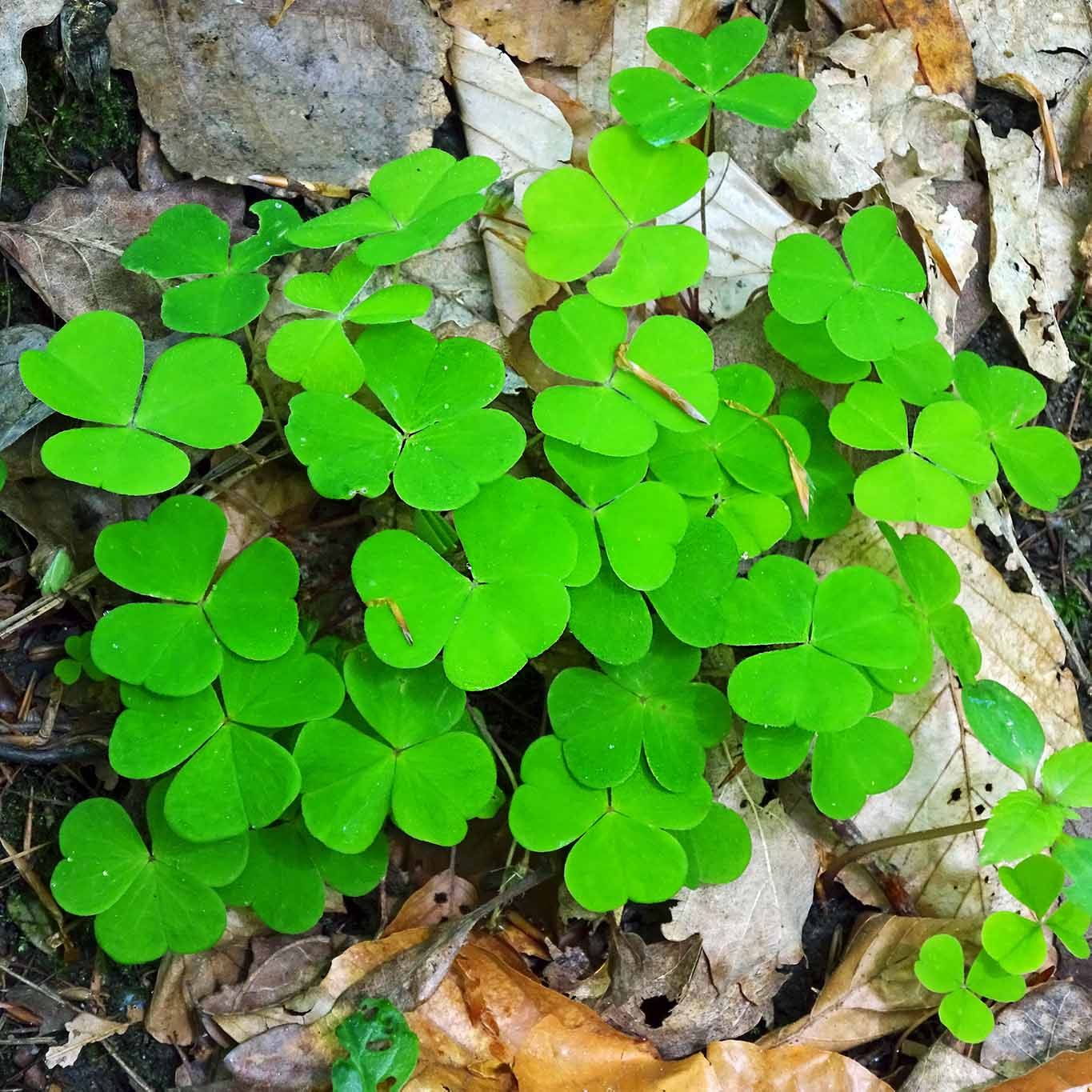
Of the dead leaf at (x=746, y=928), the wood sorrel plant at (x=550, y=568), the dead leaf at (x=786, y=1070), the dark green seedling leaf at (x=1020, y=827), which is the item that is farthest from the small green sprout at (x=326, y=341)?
the dead leaf at (x=786, y=1070)

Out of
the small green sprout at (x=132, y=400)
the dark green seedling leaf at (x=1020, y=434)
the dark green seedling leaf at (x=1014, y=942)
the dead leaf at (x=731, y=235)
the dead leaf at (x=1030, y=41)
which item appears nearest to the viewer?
the small green sprout at (x=132, y=400)

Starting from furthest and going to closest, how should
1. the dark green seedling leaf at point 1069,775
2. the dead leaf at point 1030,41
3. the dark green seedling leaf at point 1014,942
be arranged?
the dead leaf at point 1030,41
the dark green seedling leaf at point 1014,942
the dark green seedling leaf at point 1069,775

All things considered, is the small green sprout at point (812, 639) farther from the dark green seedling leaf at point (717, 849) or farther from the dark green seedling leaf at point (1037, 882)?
the dark green seedling leaf at point (1037, 882)

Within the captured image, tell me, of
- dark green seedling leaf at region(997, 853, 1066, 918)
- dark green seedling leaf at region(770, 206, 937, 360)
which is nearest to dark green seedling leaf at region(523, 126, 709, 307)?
dark green seedling leaf at region(770, 206, 937, 360)

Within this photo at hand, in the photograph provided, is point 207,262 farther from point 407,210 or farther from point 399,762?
point 399,762

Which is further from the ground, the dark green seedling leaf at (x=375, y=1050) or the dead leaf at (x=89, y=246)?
the dead leaf at (x=89, y=246)

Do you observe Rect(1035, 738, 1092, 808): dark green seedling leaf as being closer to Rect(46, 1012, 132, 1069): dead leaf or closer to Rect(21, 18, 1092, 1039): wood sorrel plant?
Rect(21, 18, 1092, 1039): wood sorrel plant

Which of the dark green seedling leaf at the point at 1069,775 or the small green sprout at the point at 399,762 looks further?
the dark green seedling leaf at the point at 1069,775

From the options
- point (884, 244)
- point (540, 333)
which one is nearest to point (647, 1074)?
point (540, 333)

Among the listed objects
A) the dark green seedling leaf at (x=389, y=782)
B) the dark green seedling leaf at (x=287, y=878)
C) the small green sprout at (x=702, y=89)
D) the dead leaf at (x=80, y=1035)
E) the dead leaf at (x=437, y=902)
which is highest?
the small green sprout at (x=702, y=89)

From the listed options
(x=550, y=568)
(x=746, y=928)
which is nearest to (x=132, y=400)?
(x=550, y=568)
